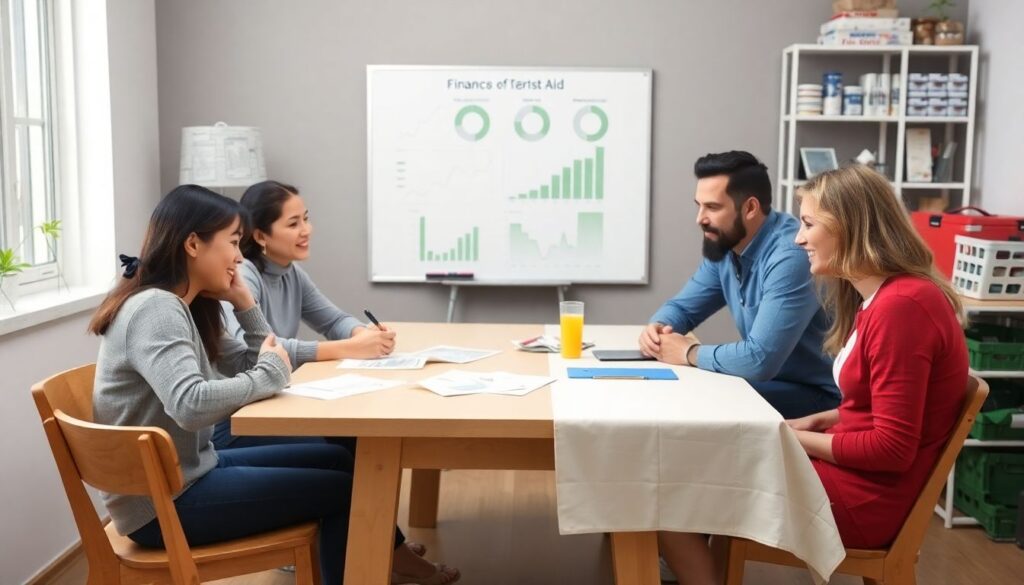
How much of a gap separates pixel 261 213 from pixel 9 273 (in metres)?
0.77

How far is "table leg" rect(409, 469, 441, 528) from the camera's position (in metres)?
3.47

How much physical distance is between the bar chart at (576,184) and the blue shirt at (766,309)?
1393 mm

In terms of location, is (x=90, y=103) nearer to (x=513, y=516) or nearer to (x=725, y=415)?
(x=513, y=516)

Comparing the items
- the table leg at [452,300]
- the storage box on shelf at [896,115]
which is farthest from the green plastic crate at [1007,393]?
the table leg at [452,300]

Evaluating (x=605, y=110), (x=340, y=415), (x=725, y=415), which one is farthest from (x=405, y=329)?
(x=605, y=110)

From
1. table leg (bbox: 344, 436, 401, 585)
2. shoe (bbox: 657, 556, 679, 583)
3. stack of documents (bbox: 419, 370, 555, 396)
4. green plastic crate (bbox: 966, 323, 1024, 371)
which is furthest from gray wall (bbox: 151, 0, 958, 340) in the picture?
table leg (bbox: 344, 436, 401, 585)

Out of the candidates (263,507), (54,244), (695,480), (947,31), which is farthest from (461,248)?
(695,480)

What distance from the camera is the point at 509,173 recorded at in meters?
4.47

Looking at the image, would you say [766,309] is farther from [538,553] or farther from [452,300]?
[452,300]

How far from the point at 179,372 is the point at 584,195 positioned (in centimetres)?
268

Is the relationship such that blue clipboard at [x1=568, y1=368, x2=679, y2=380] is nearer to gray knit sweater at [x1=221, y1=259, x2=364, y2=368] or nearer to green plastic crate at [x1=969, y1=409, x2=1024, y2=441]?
gray knit sweater at [x1=221, y1=259, x2=364, y2=368]

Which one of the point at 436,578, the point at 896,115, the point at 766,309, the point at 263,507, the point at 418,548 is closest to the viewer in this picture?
the point at 263,507

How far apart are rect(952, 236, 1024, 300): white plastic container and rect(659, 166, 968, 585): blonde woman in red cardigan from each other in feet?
4.45

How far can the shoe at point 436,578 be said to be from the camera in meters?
2.91
